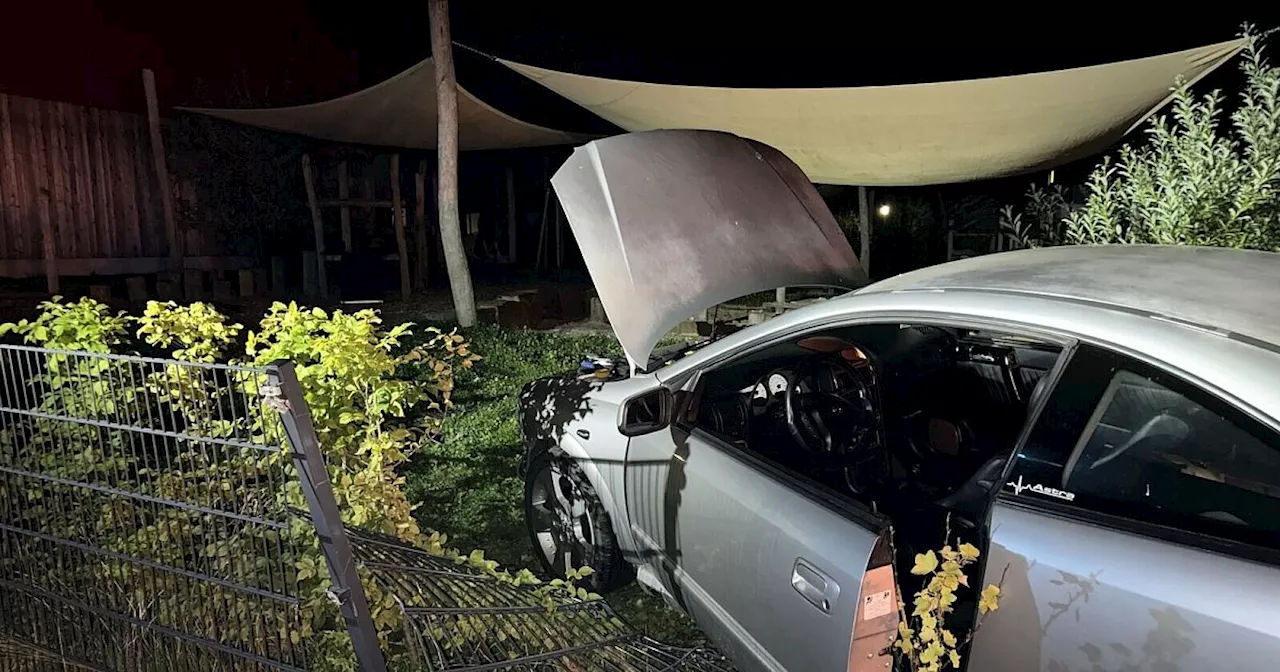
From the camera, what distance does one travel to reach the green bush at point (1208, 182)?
3438mm

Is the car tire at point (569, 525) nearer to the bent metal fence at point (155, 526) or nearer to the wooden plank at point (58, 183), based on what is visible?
the bent metal fence at point (155, 526)

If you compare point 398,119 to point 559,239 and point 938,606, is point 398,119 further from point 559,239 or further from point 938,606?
point 938,606

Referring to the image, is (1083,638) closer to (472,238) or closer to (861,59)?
(472,238)

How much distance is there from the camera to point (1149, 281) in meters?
1.71

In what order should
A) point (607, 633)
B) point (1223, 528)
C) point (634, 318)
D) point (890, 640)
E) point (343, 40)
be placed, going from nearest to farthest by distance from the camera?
point (1223, 528), point (890, 640), point (607, 633), point (634, 318), point (343, 40)

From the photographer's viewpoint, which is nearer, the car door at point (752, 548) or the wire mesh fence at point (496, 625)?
the car door at point (752, 548)

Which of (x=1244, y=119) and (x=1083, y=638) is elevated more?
(x=1244, y=119)

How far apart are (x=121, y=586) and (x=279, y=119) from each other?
7444 mm

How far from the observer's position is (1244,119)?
349cm

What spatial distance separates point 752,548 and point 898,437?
3.52 feet

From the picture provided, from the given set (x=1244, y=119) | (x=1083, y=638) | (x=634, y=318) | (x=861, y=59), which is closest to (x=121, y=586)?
(x=634, y=318)

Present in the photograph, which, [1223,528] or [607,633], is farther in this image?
[607,633]

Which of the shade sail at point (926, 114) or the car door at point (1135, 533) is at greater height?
the shade sail at point (926, 114)

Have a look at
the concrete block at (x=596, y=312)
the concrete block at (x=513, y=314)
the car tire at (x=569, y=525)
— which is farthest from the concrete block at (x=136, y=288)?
the car tire at (x=569, y=525)
